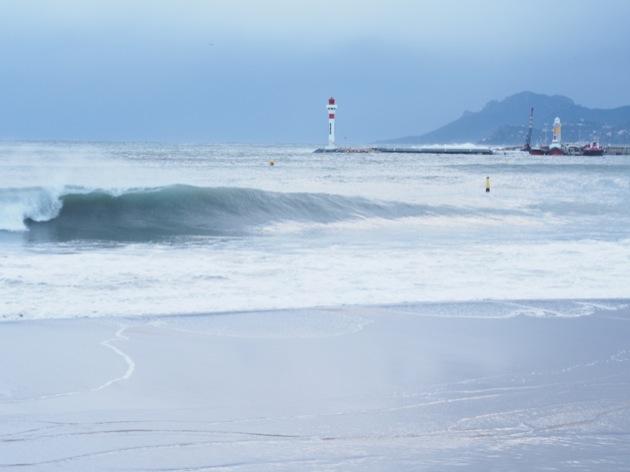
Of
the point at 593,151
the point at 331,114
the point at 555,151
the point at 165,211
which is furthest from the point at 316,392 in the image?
the point at 555,151

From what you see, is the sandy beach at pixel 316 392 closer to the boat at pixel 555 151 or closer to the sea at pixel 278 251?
the sea at pixel 278 251

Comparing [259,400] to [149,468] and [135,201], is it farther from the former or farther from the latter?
[135,201]

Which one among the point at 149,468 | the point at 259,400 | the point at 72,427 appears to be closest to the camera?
the point at 149,468

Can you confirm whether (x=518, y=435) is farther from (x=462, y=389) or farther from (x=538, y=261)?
(x=538, y=261)

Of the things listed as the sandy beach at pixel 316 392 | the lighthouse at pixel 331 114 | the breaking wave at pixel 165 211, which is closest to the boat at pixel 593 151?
the lighthouse at pixel 331 114

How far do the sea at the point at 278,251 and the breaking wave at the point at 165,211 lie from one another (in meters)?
0.06

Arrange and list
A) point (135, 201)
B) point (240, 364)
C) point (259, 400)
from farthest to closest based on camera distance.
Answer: point (135, 201), point (240, 364), point (259, 400)

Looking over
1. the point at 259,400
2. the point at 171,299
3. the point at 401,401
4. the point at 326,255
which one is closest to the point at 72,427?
the point at 259,400

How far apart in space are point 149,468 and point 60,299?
14.1ft

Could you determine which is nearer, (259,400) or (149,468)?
(149,468)

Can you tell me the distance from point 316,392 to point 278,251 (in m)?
7.63

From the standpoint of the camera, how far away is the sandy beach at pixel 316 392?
3381 mm

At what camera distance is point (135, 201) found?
20.9m

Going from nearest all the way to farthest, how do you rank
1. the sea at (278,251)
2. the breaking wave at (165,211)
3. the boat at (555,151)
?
the sea at (278,251) → the breaking wave at (165,211) → the boat at (555,151)
